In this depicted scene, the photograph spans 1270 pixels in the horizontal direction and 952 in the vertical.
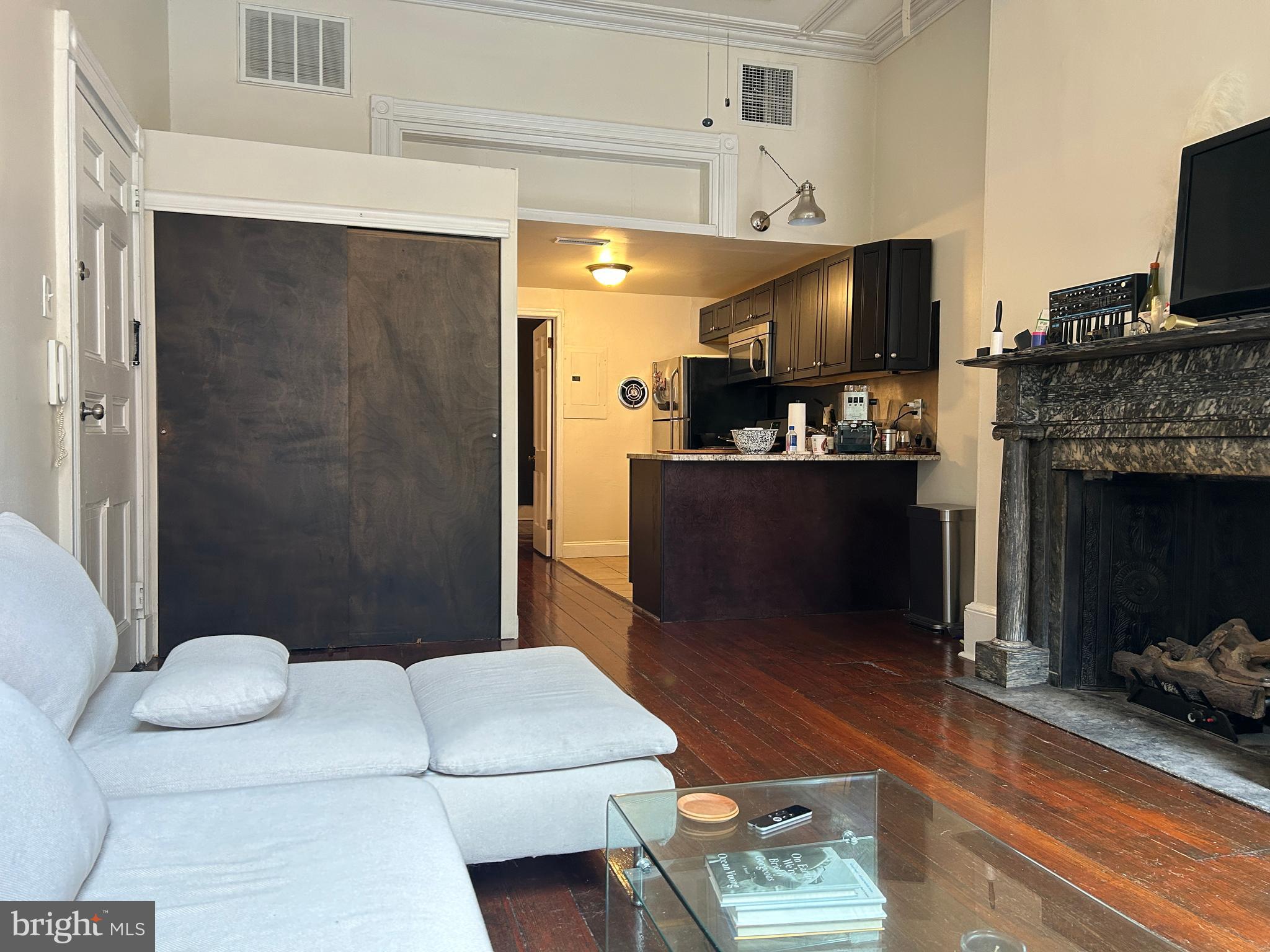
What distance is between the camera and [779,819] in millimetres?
1633

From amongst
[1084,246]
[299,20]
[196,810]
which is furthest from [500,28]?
[196,810]

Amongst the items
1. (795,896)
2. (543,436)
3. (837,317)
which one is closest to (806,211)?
(837,317)

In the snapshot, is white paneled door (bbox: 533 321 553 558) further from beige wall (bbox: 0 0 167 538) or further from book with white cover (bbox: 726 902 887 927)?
book with white cover (bbox: 726 902 887 927)

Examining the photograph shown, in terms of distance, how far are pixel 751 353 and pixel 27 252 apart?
5224mm

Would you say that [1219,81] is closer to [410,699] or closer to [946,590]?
[946,590]

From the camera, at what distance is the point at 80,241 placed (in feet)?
9.95

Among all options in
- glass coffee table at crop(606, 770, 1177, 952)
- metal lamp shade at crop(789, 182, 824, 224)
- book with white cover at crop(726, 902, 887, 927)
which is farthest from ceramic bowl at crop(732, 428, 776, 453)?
book with white cover at crop(726, 902, 887, 927)

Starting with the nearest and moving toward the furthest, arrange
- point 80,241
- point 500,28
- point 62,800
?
1. point 62,800
2. point 80,241
3. point 500,28

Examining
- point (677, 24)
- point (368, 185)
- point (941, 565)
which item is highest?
point (677, 24)

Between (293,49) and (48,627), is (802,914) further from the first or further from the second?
(293,49)

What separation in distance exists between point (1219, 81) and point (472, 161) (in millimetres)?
3897

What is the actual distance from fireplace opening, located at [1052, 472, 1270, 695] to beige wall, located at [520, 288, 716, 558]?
16.2 feet

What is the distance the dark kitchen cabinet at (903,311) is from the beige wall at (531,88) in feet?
2.45

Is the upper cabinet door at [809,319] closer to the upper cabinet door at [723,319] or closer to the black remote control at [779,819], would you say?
the upper cabinet door at [723,319]
